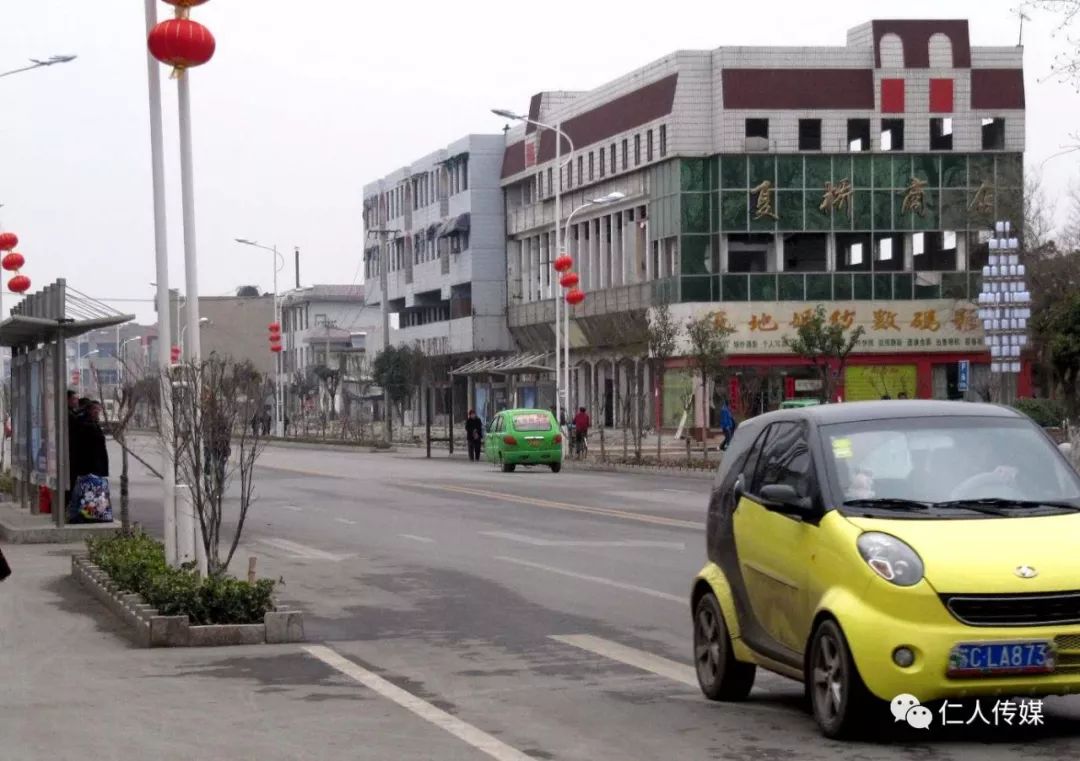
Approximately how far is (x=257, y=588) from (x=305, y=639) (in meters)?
0.51

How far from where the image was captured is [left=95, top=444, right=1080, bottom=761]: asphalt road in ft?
29.1

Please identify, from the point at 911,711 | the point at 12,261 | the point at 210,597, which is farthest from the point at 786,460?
the point at 12,261

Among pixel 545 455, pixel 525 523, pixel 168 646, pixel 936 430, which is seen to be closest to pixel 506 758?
pixel 936 430

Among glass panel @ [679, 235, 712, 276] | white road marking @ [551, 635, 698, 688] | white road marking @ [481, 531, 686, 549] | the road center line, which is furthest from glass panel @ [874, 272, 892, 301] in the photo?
white road marking @ [551, 635, 698, 688]

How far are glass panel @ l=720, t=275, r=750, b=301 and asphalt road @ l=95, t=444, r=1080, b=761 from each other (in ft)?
147

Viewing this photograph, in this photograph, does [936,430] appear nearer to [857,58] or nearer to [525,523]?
[525,523]

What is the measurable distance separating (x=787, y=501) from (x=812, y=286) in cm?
6688

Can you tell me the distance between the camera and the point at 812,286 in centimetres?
7512

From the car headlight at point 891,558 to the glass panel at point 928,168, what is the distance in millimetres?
68064

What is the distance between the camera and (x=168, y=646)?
43.9 ft

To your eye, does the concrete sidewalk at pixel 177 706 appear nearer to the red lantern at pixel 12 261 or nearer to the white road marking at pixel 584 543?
the white road marking at pixel 584 543

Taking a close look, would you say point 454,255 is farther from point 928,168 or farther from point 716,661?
point 716,661

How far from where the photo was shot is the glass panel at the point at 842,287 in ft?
247

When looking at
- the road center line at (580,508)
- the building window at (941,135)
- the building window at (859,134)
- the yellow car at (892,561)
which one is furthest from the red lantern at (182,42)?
the building window at (941,135)
